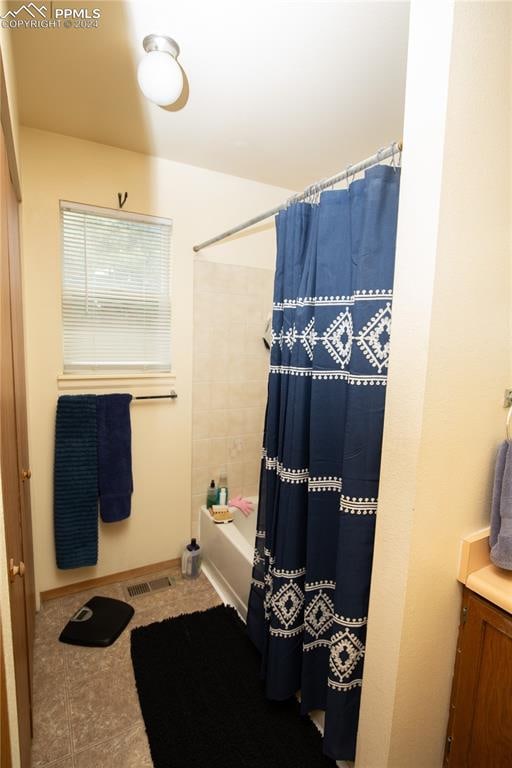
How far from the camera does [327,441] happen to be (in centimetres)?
132

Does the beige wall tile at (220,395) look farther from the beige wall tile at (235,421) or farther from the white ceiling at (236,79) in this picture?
A: the white ceiling at (236,79)

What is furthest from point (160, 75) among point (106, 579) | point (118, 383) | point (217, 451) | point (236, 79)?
point (106, 579)

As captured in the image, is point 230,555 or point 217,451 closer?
point 230,555

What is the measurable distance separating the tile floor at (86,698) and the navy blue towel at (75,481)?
324 millimetres

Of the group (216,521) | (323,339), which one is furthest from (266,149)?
(216,521)

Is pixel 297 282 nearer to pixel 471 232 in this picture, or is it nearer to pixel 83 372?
pixel 471 232

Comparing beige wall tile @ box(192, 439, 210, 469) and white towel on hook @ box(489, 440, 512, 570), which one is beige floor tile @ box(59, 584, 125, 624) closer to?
beige wall tile @ box(192, 439, 210, 469)

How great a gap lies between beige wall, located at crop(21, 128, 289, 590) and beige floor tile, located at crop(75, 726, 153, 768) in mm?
962

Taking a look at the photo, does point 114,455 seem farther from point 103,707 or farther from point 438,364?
point 438,364

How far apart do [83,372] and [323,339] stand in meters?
1.46

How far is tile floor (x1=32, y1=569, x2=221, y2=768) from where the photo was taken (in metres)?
1.36

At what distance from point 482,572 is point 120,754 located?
56.2 inches

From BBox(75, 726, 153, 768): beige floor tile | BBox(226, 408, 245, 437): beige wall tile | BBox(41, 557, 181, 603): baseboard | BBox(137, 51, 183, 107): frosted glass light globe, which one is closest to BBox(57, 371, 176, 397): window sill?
BBox(226, 408, 245, 437): beige wall tile

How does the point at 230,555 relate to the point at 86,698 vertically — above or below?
above
